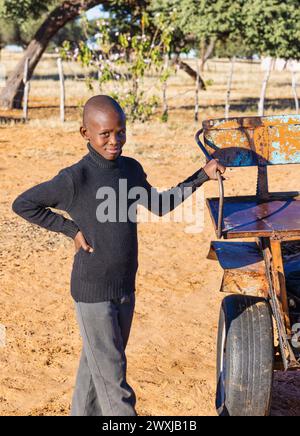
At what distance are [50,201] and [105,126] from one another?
41 centimetres

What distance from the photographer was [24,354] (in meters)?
5.08

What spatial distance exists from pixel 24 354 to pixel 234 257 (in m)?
1.97

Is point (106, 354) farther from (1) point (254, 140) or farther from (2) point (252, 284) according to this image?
(1) point (254, 140)

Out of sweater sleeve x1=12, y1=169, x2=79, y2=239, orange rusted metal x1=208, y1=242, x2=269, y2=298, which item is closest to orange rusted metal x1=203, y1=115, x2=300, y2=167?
orange rusted metal x1=208, y1=242, x2=269, y2=298

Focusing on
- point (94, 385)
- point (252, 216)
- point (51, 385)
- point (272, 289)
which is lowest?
point (51, 385)

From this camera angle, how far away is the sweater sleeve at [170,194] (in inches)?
134

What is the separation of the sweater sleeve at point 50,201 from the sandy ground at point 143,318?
155cm

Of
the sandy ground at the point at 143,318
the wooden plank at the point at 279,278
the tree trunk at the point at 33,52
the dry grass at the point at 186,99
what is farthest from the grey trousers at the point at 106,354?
the tree trunk at the point at 33,52

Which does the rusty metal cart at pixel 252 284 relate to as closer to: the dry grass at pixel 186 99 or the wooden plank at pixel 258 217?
the wooden plank at pixel 258 217

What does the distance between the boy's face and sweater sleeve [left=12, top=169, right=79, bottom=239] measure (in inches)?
7.8

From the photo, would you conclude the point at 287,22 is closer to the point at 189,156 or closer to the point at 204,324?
the point at 189,156

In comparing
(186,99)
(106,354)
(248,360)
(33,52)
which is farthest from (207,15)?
(106,354)

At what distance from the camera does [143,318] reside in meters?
5.79

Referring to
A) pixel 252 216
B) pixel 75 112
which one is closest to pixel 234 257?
pixel 252 216
